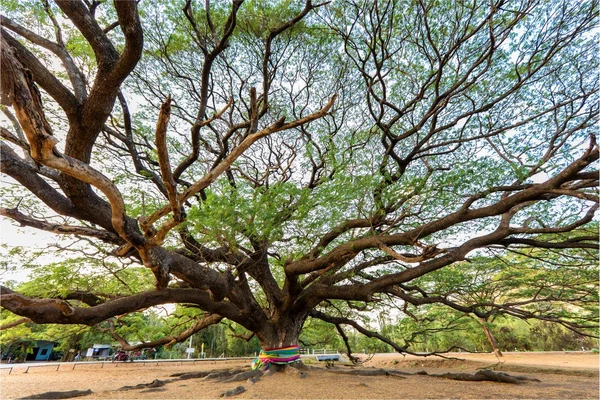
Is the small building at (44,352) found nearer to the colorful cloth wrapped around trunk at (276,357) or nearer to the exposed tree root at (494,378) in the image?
the colorful cloth wrapped around trunk at (276,357)

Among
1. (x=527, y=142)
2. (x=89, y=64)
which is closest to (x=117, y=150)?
(x=89, y=64)

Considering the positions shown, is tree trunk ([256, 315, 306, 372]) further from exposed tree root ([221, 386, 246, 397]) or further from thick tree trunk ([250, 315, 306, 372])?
exposed tree root ([221, 386, 246, 397])

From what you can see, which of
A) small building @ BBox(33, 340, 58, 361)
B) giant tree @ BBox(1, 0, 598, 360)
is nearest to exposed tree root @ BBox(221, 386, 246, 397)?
giant tree @ BBox(1, 0, 598, 360)

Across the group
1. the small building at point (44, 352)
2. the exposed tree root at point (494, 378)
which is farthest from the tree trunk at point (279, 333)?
the small building at point (44, 352)

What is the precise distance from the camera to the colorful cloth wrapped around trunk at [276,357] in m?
5.63

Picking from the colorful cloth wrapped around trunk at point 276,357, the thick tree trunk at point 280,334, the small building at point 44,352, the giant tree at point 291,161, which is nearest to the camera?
the giant tree at point 291,161

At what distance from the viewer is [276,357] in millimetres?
5645

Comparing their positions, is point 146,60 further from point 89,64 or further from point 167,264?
point 167,264

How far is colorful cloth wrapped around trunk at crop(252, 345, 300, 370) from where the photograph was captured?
18.5ft

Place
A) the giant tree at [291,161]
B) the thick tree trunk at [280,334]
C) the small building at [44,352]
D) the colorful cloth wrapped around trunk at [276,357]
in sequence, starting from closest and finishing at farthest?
1. the giant tree at [291,161]
2. the colorful cloth wrapped around trunk at [276,357]
3. the thick tree trunk at [280,334]
4. the small building at [44,352]

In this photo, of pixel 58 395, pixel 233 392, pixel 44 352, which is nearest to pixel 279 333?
pixel 233 392

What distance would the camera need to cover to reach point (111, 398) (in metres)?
3.93

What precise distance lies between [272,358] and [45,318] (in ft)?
13.1

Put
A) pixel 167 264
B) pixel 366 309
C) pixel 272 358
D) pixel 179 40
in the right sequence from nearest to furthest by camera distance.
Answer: pixel 167 264, pixel 179 40, pixel 272 358, pixel 366 309
